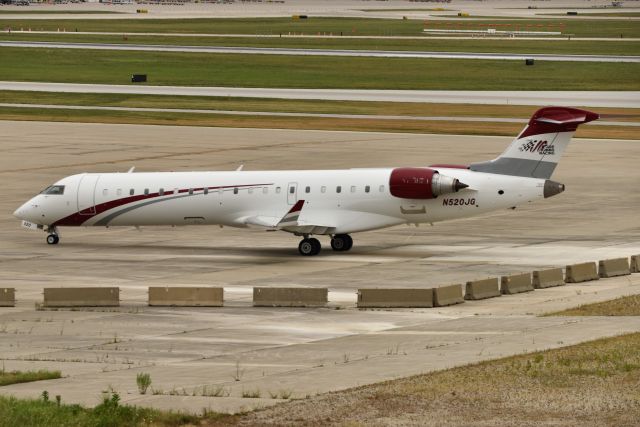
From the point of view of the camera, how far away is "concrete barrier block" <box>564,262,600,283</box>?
141ft

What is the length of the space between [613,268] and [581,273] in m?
1.49

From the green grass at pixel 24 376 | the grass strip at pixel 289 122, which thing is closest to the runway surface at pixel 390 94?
the grass strip at pixel 289 122

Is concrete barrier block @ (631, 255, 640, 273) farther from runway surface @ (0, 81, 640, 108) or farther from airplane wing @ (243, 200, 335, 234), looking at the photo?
runway surface @ (0, 81, 640, 108)

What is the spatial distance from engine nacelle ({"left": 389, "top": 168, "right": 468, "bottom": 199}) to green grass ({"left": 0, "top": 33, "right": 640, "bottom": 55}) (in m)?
103

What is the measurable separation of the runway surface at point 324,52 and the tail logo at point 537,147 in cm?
9014

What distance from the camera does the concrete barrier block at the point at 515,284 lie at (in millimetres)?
40812

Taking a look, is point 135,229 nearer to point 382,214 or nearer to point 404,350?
point 382,214

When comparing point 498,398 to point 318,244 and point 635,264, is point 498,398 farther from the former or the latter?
point 318,244

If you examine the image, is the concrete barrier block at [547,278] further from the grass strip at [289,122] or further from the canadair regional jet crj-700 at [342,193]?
the grass strip at [289,122]

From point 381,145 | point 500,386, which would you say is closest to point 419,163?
point 381,145

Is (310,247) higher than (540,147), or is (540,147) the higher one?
(540,147)

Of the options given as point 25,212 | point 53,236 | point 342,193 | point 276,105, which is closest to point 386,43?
point 276,105

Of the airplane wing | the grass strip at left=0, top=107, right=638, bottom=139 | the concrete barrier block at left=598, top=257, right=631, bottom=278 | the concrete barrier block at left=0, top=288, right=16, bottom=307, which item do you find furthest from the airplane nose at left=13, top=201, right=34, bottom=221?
the grass strip at left=0, top=107, right=638, bottom=139

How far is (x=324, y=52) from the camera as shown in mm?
149875
